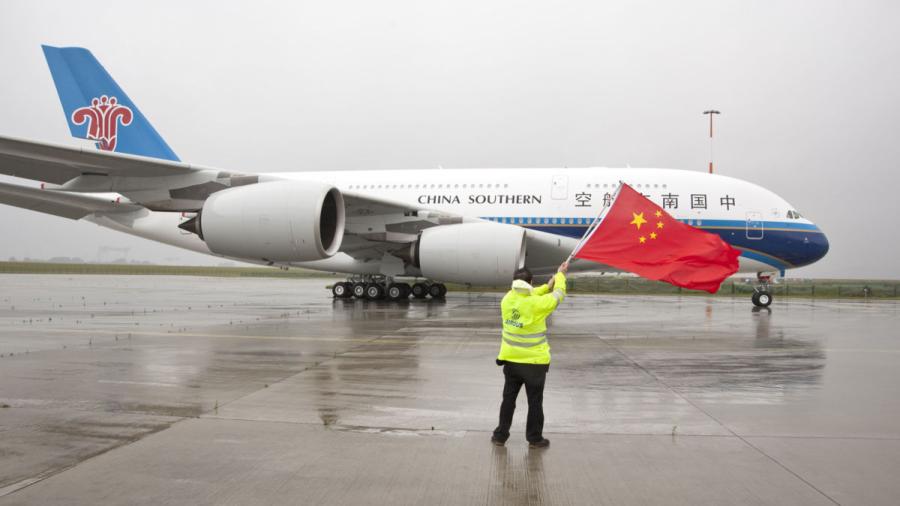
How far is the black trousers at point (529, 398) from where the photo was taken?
470 cm

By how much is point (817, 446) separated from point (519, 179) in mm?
14664

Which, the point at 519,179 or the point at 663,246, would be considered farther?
the point at 519,179

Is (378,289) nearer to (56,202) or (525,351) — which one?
(56,202)

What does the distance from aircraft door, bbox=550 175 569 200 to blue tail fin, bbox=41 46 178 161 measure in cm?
1132

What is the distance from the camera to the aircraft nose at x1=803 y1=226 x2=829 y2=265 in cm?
1784

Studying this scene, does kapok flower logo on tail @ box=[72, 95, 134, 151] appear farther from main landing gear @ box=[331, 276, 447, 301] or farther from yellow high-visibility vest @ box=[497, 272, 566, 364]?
yellow high-visibility vest @ box=[497, 272, 566, 364]

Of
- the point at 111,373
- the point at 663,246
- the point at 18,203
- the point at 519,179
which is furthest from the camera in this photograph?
the point at 519,179

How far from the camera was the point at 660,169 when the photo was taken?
18.6m

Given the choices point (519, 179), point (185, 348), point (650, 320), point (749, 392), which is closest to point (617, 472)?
point (749, 392)

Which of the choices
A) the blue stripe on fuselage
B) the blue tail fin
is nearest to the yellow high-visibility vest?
the blue stripe on fuselage

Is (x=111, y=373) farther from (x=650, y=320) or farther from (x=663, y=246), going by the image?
(x=650, y=320)

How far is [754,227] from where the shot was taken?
17.7m

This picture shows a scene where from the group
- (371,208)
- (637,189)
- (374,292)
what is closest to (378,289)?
(374,292)

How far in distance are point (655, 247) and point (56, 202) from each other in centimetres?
1495
